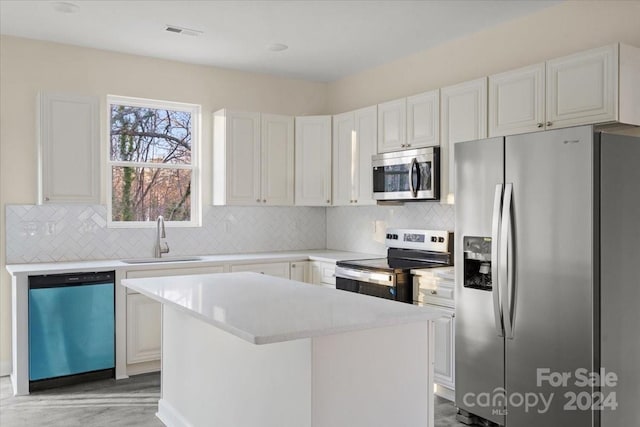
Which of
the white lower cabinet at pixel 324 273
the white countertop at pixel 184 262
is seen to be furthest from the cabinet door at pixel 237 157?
the white lower cabinet at pixel 324 273

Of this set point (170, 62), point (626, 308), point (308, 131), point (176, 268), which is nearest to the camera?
point (626, 308)

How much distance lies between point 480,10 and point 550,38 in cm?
51

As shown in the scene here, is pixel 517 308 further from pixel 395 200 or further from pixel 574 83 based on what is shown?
pixel 395 200

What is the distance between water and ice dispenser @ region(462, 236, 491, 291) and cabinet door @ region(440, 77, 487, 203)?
0.85m

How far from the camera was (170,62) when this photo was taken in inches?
199

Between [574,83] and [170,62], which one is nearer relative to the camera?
[574,83]

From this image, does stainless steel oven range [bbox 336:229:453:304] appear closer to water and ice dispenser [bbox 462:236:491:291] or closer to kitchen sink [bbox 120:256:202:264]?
water and ice dispenser [bbox 462:236:491:291]

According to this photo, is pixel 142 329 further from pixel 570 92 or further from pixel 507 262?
pixel 570 92

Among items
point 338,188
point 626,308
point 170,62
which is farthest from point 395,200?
point 170,62

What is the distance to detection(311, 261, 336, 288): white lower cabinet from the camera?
4.87m

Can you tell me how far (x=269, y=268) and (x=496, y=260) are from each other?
7.71ft

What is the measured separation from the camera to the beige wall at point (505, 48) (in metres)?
3.46

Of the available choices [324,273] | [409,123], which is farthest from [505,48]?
[324,273]

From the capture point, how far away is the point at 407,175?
14.7 feet
